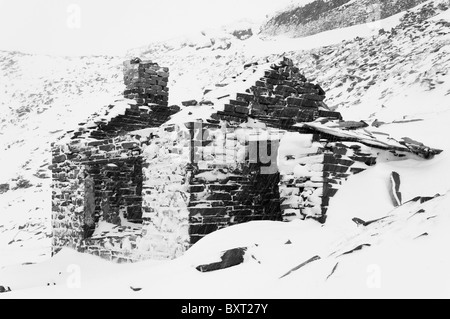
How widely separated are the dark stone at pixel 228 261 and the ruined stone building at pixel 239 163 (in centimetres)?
142

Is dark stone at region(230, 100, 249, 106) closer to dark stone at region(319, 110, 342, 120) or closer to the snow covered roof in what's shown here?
the snow covered roof

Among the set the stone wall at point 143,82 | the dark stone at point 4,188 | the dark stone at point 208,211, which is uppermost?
the stone wall at point 143,82

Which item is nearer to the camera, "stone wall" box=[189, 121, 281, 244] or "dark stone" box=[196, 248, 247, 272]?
"dark stone" box=[196, 248, 247, 272]

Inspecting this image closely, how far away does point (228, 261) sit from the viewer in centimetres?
429

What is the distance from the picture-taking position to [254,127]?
6.55m

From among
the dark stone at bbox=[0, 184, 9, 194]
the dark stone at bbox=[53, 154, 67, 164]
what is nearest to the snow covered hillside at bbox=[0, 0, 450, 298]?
the dark stone at bbox=[0, 184, 9, 194]

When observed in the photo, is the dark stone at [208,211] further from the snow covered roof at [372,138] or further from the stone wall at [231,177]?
the snow covered roof at [372,138]

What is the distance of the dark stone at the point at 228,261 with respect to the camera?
13.9 feet

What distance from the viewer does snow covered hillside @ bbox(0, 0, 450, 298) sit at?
3.26 metres

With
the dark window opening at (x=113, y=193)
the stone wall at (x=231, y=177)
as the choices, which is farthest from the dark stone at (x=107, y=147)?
the stone wall at (x=231, y=177)

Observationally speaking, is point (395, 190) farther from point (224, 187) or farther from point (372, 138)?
point (224, 187)

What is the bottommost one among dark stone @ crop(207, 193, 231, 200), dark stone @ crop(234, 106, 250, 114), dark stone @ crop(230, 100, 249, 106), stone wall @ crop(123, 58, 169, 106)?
dark stone @ crop(207, 193, 231, 200)

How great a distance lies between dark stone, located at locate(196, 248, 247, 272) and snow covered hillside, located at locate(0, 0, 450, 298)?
0.06 meters

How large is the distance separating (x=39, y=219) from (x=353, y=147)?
12723mm
